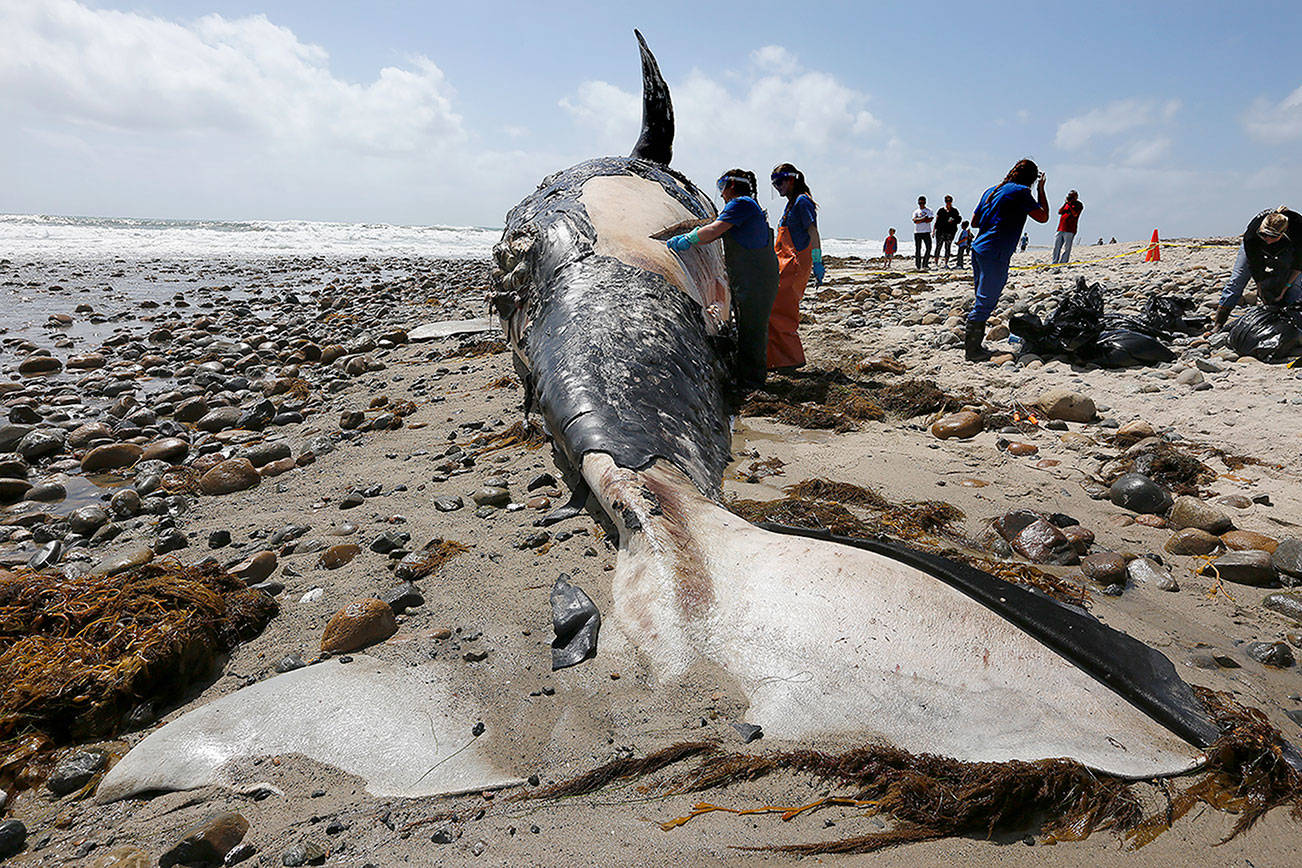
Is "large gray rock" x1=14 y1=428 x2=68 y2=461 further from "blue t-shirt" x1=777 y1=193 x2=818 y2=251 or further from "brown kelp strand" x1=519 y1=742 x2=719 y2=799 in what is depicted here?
"blue t-shirt" x1=777 y1=193 x2=818 y2=251

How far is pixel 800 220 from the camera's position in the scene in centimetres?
685

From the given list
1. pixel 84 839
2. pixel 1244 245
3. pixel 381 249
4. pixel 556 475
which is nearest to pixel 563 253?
pixel 556 475

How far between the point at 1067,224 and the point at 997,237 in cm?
1312

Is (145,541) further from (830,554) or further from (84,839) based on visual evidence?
(830,554)

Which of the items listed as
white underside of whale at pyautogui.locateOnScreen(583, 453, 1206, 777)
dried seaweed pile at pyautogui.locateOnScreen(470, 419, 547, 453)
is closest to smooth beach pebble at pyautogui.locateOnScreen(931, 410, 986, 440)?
dried seaweed pile at pyautogui.locateOnScreen(470, 419, 547, 453)

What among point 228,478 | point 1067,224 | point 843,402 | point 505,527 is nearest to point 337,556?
point 505,527

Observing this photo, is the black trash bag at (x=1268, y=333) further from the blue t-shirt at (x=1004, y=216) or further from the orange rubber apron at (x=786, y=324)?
the orange rubber apron at (x=786, y=324)

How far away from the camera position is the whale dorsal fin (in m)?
7.57

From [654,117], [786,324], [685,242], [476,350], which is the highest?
[654,117]

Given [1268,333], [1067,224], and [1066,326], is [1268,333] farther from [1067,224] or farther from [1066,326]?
[1067,224]

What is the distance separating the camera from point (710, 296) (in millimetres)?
5211

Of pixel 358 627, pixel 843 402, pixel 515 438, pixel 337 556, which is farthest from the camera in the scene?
pixel 843 402

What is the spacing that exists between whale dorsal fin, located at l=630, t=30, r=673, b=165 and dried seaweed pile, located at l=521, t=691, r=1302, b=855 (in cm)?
702

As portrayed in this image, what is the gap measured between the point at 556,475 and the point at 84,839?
2572 millimetres
